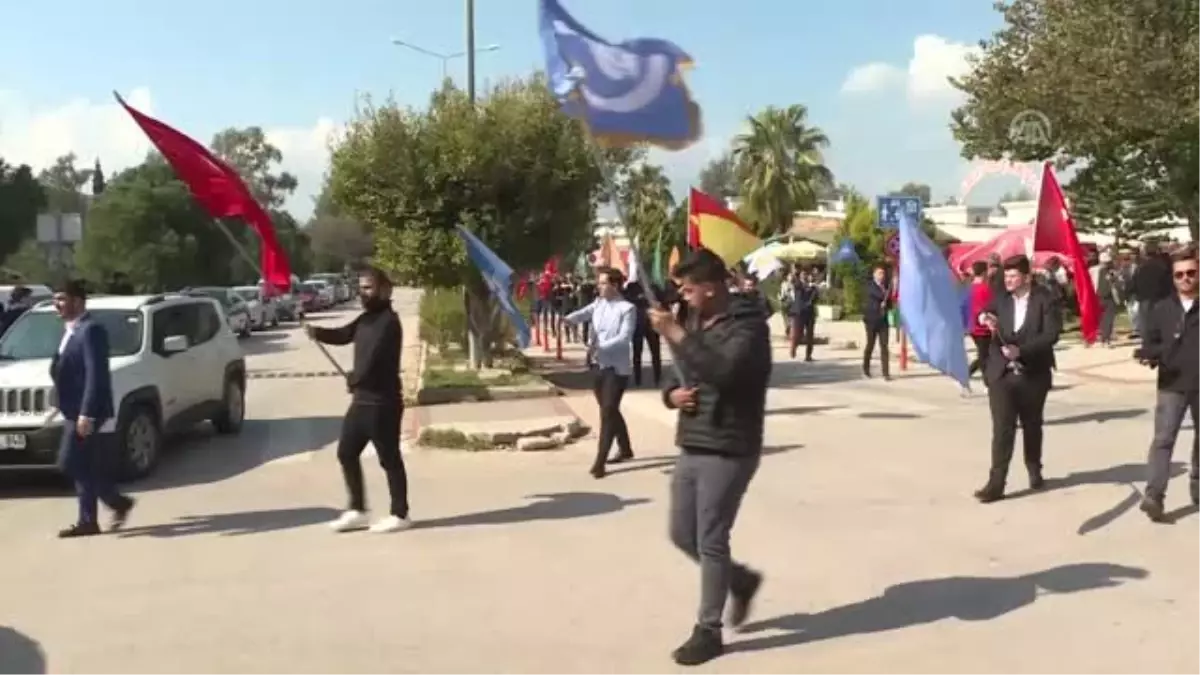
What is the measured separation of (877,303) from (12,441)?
11.9 m

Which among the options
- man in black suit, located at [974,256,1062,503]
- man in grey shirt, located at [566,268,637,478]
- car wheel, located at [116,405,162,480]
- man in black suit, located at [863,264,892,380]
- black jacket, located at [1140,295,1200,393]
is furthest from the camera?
man in black suit, located at [863,264,892,380]

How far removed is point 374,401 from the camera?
27.5 ft

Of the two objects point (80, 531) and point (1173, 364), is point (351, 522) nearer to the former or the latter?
point (80, 531)

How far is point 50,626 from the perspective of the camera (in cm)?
642

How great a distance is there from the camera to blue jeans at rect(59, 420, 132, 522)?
848 cm

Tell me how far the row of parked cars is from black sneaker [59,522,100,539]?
1.84 feet

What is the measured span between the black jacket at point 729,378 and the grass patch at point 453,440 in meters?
6.94

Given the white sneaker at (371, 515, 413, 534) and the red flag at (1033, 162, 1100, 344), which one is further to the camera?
the red flag at (1033, 162, 1100, 344)

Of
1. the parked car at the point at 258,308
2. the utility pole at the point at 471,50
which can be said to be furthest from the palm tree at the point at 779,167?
the utility pole at the point at 471,50

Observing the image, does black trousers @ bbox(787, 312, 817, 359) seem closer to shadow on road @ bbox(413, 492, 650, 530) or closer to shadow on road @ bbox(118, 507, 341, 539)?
shadow on road @ bbox(413, 492, 650, 530)

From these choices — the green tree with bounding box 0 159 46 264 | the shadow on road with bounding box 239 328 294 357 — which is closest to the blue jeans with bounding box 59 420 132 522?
the shadow on road with bounding box 239 328 294 357

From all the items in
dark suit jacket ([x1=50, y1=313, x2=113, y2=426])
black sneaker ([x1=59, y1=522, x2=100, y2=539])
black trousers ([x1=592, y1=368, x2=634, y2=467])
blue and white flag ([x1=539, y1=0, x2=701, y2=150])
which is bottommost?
black sneaker ([x1=59, y1=522, x2=100, y2=539])

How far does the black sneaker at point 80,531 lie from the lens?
8.59 metres

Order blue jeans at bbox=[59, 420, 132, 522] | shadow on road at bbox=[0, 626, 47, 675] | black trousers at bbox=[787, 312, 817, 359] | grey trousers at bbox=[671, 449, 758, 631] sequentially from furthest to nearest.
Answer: black trousers at bbox=[787, 312, 817, 359] → blue jeans at bbox=[59, 420, 132, 522] → shadow on road at bbox=[0, 626, 47, 675] → grey trousers at bbox=[671, 449, 758, 631]
